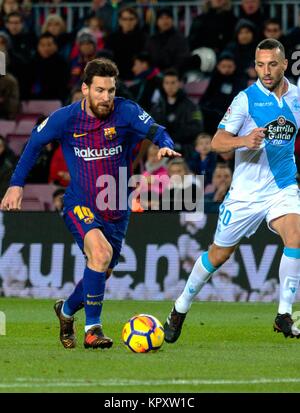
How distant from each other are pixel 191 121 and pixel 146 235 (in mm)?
3078

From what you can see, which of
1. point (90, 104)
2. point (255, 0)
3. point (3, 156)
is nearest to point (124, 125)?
point (90, 104)

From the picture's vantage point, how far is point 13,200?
9.78 meters

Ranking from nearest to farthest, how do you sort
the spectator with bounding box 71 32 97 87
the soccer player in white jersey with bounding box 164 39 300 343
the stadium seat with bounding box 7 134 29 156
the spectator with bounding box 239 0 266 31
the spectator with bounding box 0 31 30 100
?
1. the soccer player in white jersey with bounding box 164 39 300 343
2. the spectator with bounding box 71 32 97 87
3. the spectator with bounding box 239 0 266 31
4. the stadium seat with bounding box 7 134 29 156
5. the spectator with bounding box 0 31 30 100

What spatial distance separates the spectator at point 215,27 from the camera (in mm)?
18891

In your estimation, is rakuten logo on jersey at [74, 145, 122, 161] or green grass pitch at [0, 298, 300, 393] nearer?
green grass pitch at [0, 298, 300, 393]

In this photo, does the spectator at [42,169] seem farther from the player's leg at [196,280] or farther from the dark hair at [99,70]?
the dark hair at [99,70]

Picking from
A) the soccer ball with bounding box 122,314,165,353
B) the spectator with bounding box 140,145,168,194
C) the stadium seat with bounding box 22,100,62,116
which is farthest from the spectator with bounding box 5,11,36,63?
the soccer ball with bounding box 122,314,165,353

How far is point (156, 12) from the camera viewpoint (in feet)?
67.1

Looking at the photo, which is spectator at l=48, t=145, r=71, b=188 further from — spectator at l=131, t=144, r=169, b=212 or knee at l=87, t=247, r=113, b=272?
knee at l=87, t=247, r=113, b=272

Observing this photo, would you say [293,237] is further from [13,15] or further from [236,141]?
[13,15]

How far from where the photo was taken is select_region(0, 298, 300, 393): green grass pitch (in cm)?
766

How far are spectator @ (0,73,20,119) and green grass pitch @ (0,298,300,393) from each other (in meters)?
6.58

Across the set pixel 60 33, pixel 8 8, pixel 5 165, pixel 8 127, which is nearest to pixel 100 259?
pixel 5 165

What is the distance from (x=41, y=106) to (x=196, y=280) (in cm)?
963
